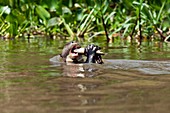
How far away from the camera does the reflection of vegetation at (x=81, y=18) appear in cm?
668

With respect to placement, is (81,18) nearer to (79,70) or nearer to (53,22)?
(53,22)

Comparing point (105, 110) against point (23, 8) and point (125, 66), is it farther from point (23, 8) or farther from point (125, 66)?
point (23, 8)

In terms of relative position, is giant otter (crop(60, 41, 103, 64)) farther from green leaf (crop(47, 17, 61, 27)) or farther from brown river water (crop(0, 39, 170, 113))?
green leaf (crop(47, 17, 61, 27))

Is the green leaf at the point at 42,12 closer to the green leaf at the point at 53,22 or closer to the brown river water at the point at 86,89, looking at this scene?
the green leaf at the point at 53,22

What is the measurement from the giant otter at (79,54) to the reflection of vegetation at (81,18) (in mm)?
3279

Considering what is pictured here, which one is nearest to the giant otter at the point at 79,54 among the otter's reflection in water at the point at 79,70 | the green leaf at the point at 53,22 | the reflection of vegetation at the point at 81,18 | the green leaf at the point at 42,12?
the otter's reflection in water at the point at 79,70

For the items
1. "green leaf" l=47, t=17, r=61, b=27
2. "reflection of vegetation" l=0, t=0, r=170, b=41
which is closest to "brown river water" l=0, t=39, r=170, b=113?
"reflection of vegetation" l=0, t=0, r=170, b=41

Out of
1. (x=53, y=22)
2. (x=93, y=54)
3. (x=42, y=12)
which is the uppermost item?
(x=42, y=12)

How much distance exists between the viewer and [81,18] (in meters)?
8.05

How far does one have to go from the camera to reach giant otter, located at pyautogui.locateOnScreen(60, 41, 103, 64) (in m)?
3.04

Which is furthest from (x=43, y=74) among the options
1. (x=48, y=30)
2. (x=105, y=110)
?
(x=48, y=30)

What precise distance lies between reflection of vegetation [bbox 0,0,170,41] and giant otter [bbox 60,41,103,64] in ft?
10.8

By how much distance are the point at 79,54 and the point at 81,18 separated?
16.3 ft

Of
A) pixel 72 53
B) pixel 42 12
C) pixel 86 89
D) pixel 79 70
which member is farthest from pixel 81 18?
pixel 86 89
